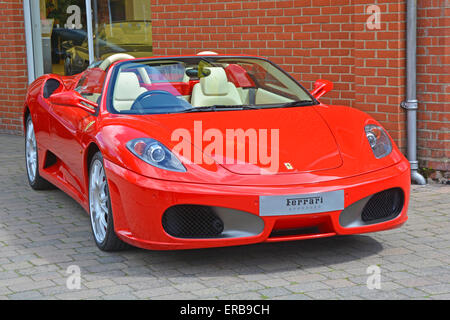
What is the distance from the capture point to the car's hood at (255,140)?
477 centimetres

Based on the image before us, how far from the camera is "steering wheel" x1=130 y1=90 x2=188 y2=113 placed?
5512 mm

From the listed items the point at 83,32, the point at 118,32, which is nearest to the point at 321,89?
the point at 118,32

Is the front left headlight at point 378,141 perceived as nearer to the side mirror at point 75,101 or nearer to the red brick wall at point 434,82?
the side mirror at point 75,101

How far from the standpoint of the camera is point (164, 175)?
464 cm

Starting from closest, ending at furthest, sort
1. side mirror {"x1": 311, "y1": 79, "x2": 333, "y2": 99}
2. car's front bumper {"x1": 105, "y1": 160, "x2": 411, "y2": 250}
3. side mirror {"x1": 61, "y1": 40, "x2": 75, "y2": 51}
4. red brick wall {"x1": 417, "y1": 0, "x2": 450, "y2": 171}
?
car's front bumper {"x1": 105, "y1": 160, "x2": 411, "y2": 250}
side mirror {"x1": 311, "y1": 79, "x2": 333, "y2": 99}
red brick wall {"x1": 417, "y1": 0, "x2": 450, "y2": 171}
side mirror {"x1": 61, "y1": 40, "x2": 75, "y2": 51}

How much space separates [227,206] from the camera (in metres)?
4.53

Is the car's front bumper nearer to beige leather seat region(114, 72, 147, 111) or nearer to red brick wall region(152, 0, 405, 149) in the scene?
beige leather seat region(114, 72, 147, 111)

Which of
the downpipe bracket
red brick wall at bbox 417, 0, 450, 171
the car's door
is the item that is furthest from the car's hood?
red brick wall at bbox 417, 0, 450, 171

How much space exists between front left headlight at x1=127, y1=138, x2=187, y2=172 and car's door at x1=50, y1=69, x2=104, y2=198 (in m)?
0.80

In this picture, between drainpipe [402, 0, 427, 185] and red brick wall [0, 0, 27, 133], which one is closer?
drainpipe [402, 0, 427, 185]

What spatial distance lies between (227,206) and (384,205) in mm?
1085

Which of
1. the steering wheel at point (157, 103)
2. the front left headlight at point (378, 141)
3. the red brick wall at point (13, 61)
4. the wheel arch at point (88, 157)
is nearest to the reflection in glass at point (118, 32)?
the red brick wall at point (13, 61)

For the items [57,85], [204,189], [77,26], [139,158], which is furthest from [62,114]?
[77,26]

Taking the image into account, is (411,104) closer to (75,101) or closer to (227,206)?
(75,101)
